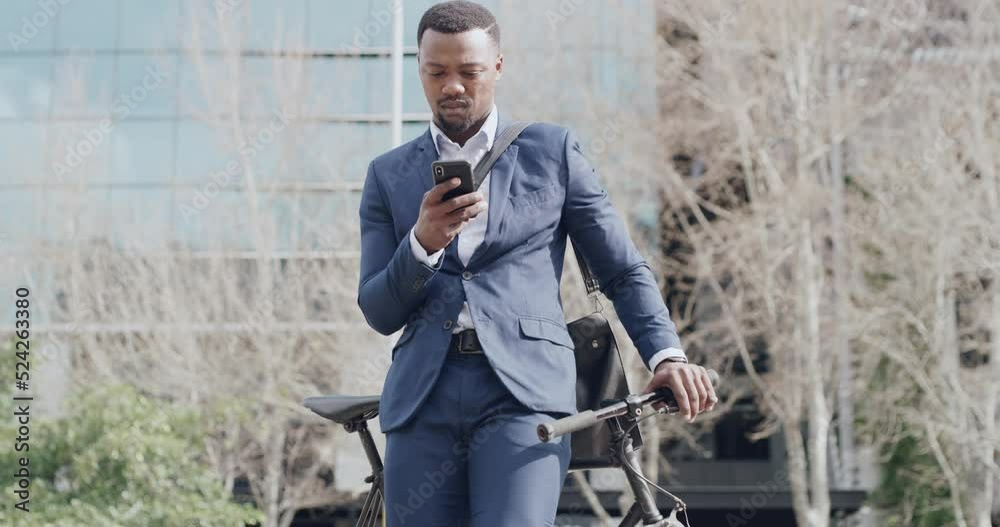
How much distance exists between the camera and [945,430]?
53.0 feet

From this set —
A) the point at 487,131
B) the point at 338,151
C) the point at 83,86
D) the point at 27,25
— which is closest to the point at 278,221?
the point at 338,151

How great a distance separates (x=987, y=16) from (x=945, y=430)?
18.5ft

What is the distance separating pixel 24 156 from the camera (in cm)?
Answer: 2181

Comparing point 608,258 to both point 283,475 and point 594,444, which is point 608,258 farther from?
point 283,475

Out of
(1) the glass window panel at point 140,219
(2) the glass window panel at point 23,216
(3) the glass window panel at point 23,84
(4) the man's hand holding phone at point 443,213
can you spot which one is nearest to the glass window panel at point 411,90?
(1) the glass window panel at point 140,219

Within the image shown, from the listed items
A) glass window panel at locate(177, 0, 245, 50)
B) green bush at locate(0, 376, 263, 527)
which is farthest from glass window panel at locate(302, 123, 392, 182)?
green bush at locate(0, 376, 263, 527)

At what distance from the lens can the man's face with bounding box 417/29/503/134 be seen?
7.97ft

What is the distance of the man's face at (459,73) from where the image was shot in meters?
2.43

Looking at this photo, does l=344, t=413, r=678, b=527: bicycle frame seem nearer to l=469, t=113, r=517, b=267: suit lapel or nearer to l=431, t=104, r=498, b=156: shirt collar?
l=469, t=113, r=517, b=267: suit lapel

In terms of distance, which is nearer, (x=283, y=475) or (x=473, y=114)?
(x=473, y=114)

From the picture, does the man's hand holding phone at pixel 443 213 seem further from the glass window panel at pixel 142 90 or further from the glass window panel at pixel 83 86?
the glass window panel at pixel 142 90

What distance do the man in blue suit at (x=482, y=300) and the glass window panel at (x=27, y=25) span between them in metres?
19.9

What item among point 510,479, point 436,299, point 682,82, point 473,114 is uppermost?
point 682,82

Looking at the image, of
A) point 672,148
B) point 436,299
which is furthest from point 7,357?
point 672,148
